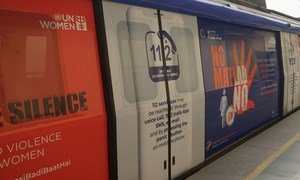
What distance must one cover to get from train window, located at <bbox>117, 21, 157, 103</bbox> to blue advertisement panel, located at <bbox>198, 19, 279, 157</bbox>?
1.41 metres

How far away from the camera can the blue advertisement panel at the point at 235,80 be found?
5422 mm

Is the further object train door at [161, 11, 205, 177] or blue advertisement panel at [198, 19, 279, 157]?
blue advertisement panel at [198, 19, 279, 157]

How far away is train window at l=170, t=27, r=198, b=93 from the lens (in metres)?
4.57

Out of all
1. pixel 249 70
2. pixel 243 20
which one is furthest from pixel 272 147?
pixel 243 20

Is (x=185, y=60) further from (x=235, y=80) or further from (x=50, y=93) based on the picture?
(x=50, y=93)

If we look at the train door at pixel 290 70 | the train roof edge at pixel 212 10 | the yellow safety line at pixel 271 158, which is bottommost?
the yellow safety line at pixel 271 158

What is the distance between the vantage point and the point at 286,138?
715cm

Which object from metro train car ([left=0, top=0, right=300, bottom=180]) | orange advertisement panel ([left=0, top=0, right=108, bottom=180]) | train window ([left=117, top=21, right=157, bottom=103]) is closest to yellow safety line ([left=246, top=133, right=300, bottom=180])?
metro train car ([left=0, top=0, right=300, bottom=180])

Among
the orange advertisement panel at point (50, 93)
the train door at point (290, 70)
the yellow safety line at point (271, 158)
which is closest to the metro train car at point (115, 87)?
the orange advertisement panel at point (50, 93)

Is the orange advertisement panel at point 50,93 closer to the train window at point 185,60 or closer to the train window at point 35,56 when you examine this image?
the train window at point 35,56

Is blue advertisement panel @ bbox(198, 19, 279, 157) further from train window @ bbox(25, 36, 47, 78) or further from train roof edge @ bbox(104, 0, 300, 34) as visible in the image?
train window @ bbox(25, 36, 47, 78)

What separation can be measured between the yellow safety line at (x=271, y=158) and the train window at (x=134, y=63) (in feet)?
6.10

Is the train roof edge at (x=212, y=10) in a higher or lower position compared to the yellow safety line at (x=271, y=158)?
higher

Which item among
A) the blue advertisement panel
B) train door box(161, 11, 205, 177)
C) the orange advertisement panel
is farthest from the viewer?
the blue advertisement panel
